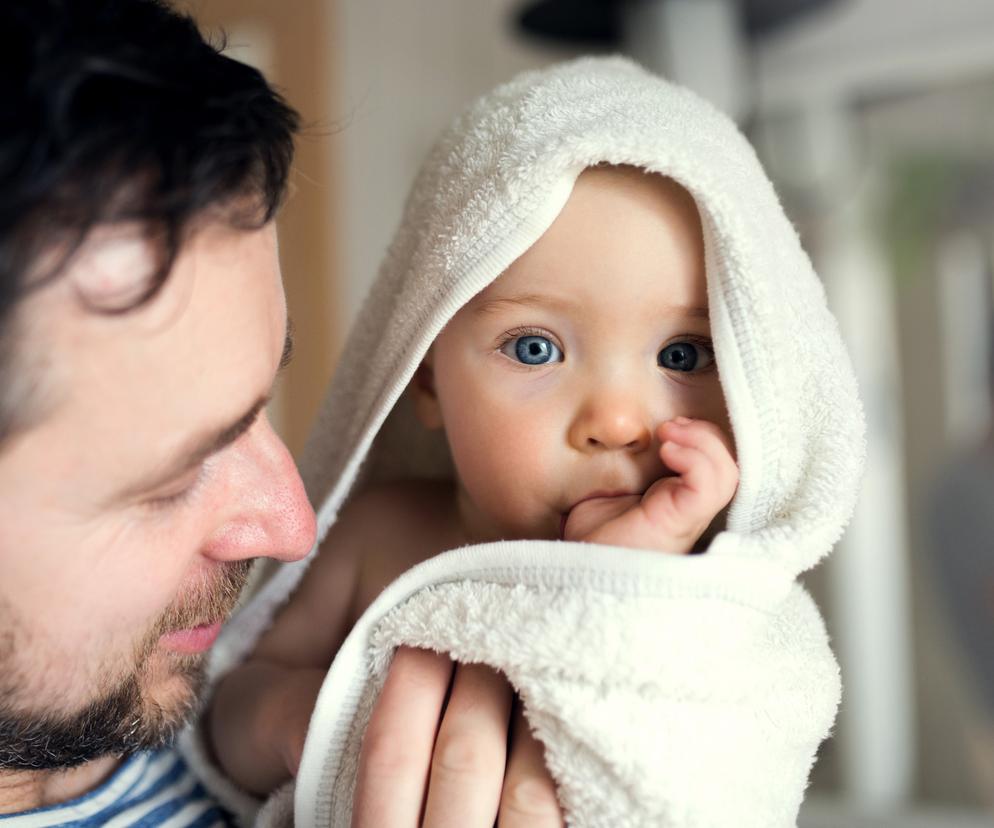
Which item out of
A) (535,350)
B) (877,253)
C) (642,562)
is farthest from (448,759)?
(877,253)

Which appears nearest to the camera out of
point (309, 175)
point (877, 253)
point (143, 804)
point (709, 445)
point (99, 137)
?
point (99, 137)

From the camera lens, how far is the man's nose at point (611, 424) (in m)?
0.77

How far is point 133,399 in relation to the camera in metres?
0.69

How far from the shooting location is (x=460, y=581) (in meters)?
0.76

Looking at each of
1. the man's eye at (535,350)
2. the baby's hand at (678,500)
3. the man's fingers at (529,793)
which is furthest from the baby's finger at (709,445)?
the man's fingers at (529,793)

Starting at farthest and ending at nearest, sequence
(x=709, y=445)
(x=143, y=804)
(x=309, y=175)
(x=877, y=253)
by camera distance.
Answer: (x=877, y=253), (x=309, y=175), (x=143, y=804), (x=709, y=445)

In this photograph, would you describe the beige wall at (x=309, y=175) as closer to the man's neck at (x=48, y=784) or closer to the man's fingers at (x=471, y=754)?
the man's neck at (x=48, y=784)

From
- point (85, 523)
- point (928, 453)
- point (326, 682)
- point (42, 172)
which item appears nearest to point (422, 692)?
point (326, 682)

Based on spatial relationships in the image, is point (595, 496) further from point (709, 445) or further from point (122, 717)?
point (122, 717)

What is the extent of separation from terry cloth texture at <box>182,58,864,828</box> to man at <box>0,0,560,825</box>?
57 mm

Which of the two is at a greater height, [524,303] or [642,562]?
[524,303]

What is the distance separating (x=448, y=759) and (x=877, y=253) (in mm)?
2526

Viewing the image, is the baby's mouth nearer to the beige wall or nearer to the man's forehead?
the man's forehead

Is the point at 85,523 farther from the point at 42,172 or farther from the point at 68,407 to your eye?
the point at 42,172
